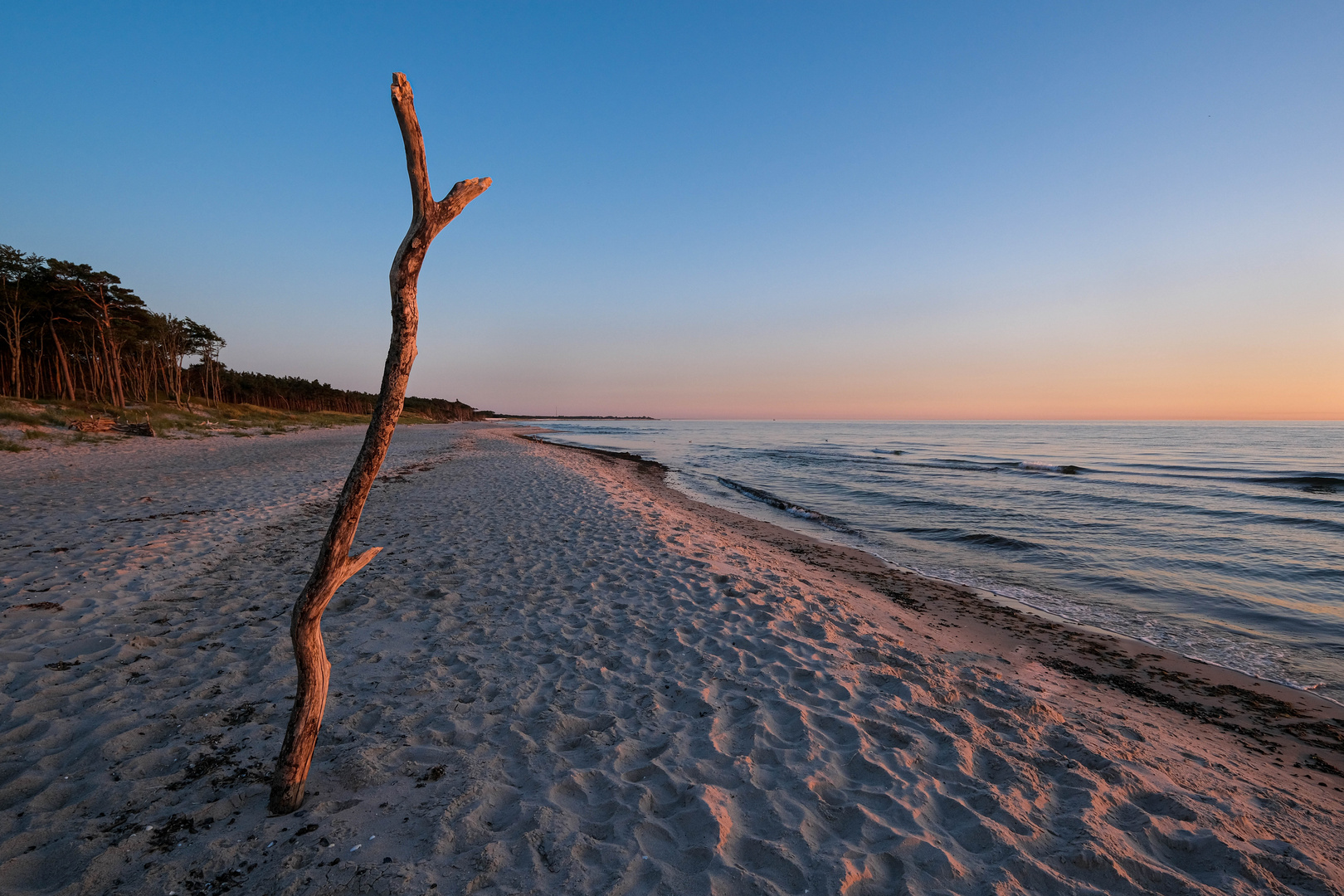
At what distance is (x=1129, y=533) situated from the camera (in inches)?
573

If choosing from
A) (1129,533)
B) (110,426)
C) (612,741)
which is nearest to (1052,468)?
(1129,533)

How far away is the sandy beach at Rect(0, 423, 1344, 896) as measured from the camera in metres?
2.82

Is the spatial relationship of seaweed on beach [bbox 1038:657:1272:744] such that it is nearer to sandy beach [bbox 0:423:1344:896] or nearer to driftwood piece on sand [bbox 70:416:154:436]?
sandy beach [bbox 0:423:1344:896]

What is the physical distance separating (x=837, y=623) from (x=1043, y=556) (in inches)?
344

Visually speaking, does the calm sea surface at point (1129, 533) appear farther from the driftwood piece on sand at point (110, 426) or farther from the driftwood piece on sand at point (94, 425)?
the driftwood piece on sand at point (94, 425)

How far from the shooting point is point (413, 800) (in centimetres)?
319

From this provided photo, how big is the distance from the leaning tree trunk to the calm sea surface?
10347mm

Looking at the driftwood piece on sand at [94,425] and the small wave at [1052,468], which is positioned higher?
the driftwood piece on sand at [94,425]

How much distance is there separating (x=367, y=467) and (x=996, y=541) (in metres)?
15.0

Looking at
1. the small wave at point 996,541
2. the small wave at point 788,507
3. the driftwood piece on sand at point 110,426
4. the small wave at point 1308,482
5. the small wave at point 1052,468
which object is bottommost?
the small wave at point 788,507

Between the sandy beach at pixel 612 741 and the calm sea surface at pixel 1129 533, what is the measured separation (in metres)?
1.81

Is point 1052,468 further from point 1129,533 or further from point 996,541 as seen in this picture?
point 996,541

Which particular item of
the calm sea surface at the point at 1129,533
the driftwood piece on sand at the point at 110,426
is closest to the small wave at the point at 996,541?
the calm sea surface at the point at 1129,533

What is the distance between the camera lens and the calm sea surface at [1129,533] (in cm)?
834
